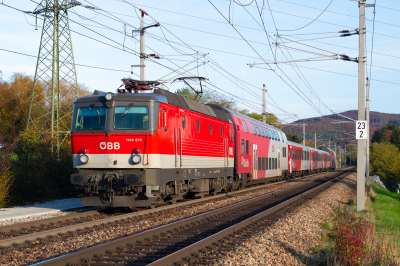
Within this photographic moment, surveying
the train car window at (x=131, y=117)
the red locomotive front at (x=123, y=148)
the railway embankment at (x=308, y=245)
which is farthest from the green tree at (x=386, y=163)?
the train car window at (x=131, y=117)

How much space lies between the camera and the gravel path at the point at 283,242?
7012mm

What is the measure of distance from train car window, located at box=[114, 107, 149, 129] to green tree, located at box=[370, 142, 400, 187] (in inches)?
1959

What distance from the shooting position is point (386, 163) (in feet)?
179

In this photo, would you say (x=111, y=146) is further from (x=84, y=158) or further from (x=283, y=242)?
(x=283, y=242)

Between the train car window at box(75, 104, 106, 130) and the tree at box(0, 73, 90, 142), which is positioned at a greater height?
the tree at box(0, 73, 90, 142)

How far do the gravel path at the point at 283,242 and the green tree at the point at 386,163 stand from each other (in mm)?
45524

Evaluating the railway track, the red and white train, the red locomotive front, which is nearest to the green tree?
the red and white train

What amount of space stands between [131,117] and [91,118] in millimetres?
1248

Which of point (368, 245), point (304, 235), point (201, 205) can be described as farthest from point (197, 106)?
point (368, 245)

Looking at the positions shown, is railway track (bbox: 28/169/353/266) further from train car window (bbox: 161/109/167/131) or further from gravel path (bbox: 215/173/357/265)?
train car window (bbox: 161/109/167/131)

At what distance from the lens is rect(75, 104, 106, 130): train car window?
38.0 feet

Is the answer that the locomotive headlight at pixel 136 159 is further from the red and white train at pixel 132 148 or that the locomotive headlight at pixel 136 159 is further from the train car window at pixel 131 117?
the train car window at pixel 131 117

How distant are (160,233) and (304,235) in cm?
349

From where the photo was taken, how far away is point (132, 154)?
37.0 ft
